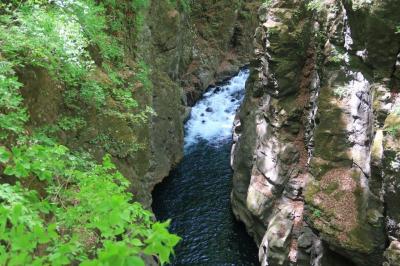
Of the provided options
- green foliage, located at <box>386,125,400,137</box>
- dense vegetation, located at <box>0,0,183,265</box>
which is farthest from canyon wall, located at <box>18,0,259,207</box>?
green foliage, located at <box>386,125,400,137</box>

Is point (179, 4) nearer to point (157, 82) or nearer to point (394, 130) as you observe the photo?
point (157, 82)

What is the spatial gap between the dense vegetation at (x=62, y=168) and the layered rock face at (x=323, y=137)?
27.5 feet

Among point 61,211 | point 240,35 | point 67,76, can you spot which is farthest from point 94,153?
point 240,35

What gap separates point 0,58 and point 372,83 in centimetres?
1326

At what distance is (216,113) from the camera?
39.2 meters

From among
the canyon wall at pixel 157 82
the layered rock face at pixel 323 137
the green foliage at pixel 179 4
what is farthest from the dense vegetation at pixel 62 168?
the green foliage at pixel 179 4

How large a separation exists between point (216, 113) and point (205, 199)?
47.4ft

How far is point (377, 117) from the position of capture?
14.1 metres

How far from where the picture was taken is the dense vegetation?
11.2 feet

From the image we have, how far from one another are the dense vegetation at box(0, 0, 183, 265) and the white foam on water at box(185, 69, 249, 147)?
1720 centimetres

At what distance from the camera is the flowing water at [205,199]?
21.8 meters

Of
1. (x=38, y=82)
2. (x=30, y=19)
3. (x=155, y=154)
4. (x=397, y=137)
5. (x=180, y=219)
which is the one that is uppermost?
(x=30, y=19)

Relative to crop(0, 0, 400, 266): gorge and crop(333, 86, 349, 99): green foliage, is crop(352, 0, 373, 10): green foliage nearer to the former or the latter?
crop(0, 0, 400, 266): gorge

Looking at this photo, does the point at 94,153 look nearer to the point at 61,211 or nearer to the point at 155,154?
the point at 61,211
